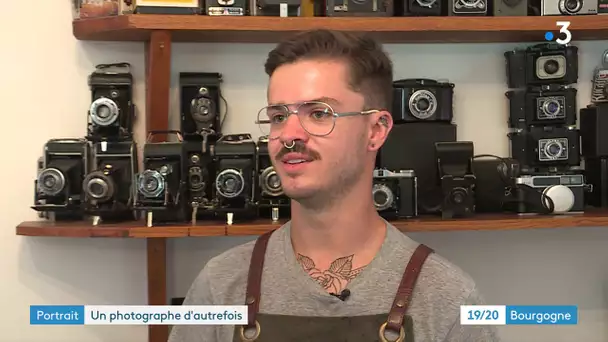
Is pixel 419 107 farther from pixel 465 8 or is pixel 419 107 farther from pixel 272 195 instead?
pixel 272 195

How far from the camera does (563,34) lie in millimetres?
1796

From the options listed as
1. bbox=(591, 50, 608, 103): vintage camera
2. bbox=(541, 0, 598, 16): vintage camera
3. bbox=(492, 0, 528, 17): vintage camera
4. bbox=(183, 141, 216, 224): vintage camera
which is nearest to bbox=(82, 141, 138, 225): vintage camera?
bbox=(183, 141, 216, 224): vintage camera

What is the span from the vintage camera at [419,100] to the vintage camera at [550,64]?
234 millimetres

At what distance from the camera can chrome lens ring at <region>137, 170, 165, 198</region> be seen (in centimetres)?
152

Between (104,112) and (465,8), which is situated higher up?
(465,8)

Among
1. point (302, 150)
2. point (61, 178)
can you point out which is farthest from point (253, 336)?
point (61, 178)

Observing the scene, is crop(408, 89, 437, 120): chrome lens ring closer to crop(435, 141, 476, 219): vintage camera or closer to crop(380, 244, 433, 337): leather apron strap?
crop(435, 141, 476, 219): vintage camera

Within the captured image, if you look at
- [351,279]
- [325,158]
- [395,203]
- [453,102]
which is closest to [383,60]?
[325,158]

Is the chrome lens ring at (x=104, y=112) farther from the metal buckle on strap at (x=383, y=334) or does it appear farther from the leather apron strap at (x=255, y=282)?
the metal buckle on strap at (x=383, y=334)

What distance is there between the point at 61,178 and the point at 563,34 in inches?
52.0

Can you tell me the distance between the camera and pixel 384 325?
1.11 metres

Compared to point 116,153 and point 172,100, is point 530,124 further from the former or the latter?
point 116,153

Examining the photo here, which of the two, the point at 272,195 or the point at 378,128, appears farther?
the point at 272,195

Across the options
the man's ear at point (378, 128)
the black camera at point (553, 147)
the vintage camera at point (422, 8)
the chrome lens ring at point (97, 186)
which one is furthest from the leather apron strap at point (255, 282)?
the black camera at point (553, 147)
